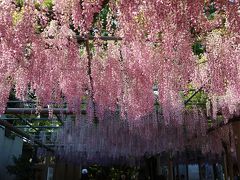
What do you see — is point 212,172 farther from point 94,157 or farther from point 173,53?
point 173,53

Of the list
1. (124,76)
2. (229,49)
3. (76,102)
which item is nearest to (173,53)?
(229,49)

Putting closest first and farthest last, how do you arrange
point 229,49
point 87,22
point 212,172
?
point 87,22 → point 229,49 → point 212,172

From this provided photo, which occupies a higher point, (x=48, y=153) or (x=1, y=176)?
(x=48, y=153)

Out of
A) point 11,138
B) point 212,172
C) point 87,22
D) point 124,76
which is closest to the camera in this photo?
point 87,22

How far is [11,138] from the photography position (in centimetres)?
1466

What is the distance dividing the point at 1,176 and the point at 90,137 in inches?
178

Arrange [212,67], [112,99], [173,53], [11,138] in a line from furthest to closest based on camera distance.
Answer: [11,138]
[112,99]
[212,67]
[173,53]

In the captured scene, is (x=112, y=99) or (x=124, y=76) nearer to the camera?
(x=124, y=76)

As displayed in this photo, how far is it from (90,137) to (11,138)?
4.71m

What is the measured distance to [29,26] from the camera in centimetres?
371

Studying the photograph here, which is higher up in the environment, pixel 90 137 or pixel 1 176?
pixel 90 137

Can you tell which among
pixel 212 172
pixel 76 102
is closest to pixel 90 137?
pixel 76 102

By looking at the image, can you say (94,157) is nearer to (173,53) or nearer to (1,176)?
(1,176)

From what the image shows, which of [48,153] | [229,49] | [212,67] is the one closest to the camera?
[229,49]
